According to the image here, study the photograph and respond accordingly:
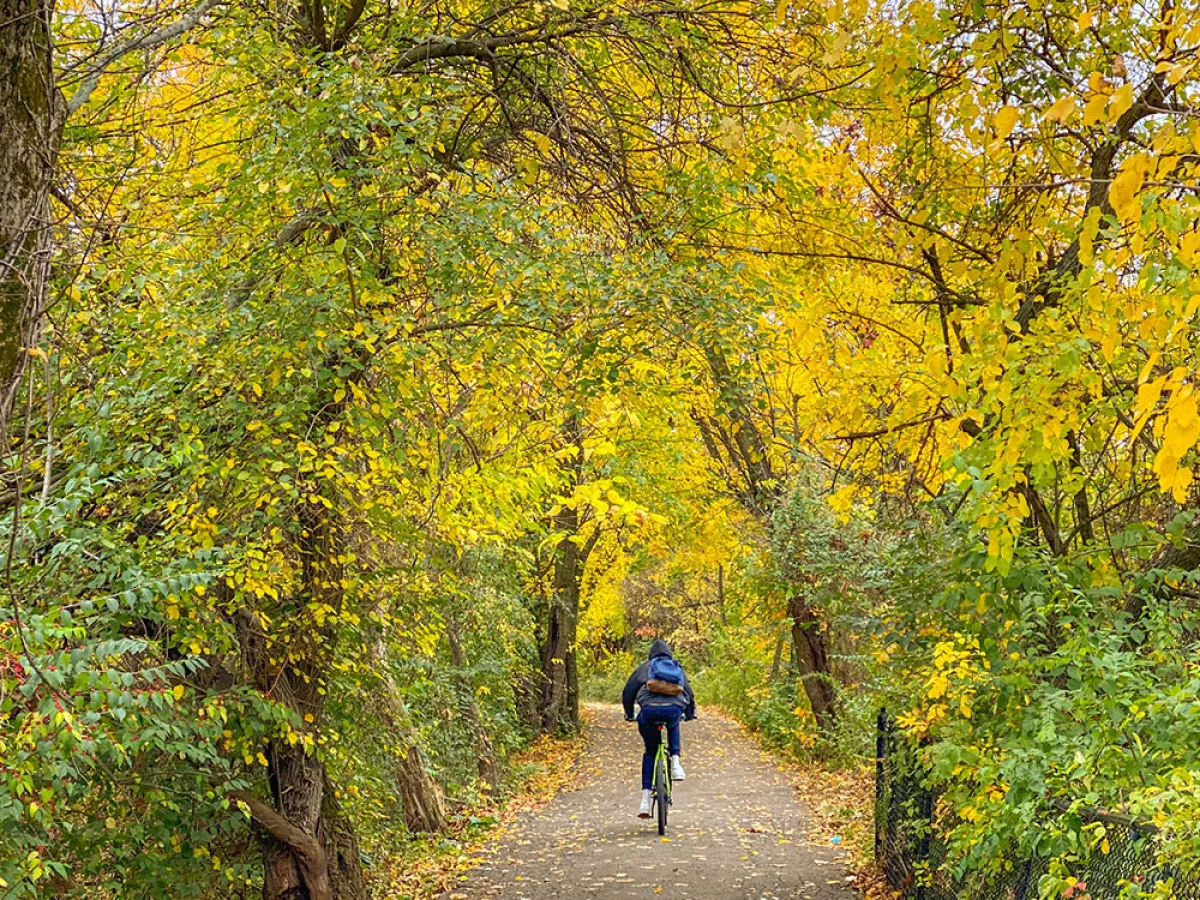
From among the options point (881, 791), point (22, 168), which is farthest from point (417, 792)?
point (22, 168)

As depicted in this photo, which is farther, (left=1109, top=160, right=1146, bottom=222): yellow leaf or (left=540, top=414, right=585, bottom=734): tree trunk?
(left=540, top=414, right=585, bottom=734): tree trunk

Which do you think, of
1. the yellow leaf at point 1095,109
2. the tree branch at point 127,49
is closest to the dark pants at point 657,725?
the tree branch at point 127,49

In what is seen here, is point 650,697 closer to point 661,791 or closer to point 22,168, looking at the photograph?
point 661,791

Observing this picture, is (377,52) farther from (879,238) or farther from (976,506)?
(976,506)

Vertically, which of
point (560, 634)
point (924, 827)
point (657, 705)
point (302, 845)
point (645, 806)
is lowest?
point (645, 806)

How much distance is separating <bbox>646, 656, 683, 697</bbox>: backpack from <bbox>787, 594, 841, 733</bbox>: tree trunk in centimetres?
455

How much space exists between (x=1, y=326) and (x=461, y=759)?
9.85 m

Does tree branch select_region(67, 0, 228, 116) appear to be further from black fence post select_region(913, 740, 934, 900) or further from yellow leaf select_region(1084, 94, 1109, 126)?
black fence post select_region(913, 740, 934, 900)

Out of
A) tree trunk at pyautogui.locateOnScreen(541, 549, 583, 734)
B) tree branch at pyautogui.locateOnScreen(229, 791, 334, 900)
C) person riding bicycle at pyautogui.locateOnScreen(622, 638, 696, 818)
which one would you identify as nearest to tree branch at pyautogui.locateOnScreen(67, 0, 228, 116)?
tree branch at pyautogui.locateOnScreen(229, 791, 334, 900)

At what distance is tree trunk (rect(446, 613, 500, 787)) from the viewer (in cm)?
1303

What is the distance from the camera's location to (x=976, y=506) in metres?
4.49

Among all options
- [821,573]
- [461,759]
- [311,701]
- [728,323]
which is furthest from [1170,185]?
[461,759]

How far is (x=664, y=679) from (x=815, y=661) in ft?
17.6

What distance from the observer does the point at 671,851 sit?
9500 millimetres
